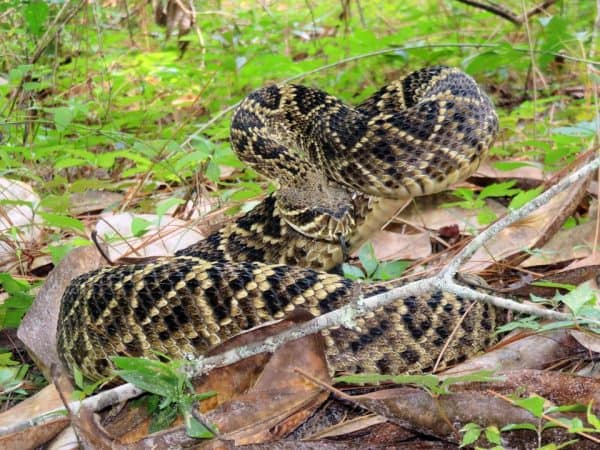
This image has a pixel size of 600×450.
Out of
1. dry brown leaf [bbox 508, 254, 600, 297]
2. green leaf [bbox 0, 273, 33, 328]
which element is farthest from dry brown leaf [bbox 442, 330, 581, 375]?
green leaf [bbox 0, 273, 33, 328]

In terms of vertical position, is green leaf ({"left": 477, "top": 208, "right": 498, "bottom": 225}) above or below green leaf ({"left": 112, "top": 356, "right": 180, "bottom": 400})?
below

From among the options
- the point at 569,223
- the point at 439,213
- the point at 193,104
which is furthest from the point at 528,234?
the point at 193,104

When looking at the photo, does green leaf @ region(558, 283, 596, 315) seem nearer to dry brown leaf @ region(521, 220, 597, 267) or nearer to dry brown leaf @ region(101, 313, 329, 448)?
dry brown leaf @ region(101, 313, 329, 448)

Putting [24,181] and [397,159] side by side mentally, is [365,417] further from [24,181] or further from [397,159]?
[24,181]

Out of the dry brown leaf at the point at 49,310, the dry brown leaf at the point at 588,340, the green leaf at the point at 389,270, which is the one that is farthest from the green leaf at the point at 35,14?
the dry brown leaf at the point at 588,340

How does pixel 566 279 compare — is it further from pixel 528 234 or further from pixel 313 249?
pixel 313 249

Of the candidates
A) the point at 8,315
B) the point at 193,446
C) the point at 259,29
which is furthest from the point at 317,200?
the point at 259,29

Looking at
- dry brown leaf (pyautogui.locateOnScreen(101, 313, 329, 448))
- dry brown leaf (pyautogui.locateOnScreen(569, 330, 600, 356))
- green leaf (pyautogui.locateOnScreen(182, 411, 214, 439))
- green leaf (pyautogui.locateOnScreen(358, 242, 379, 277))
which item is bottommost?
green leaf (pyautogui.locateOnScreen(358, 242, 379, 277))
